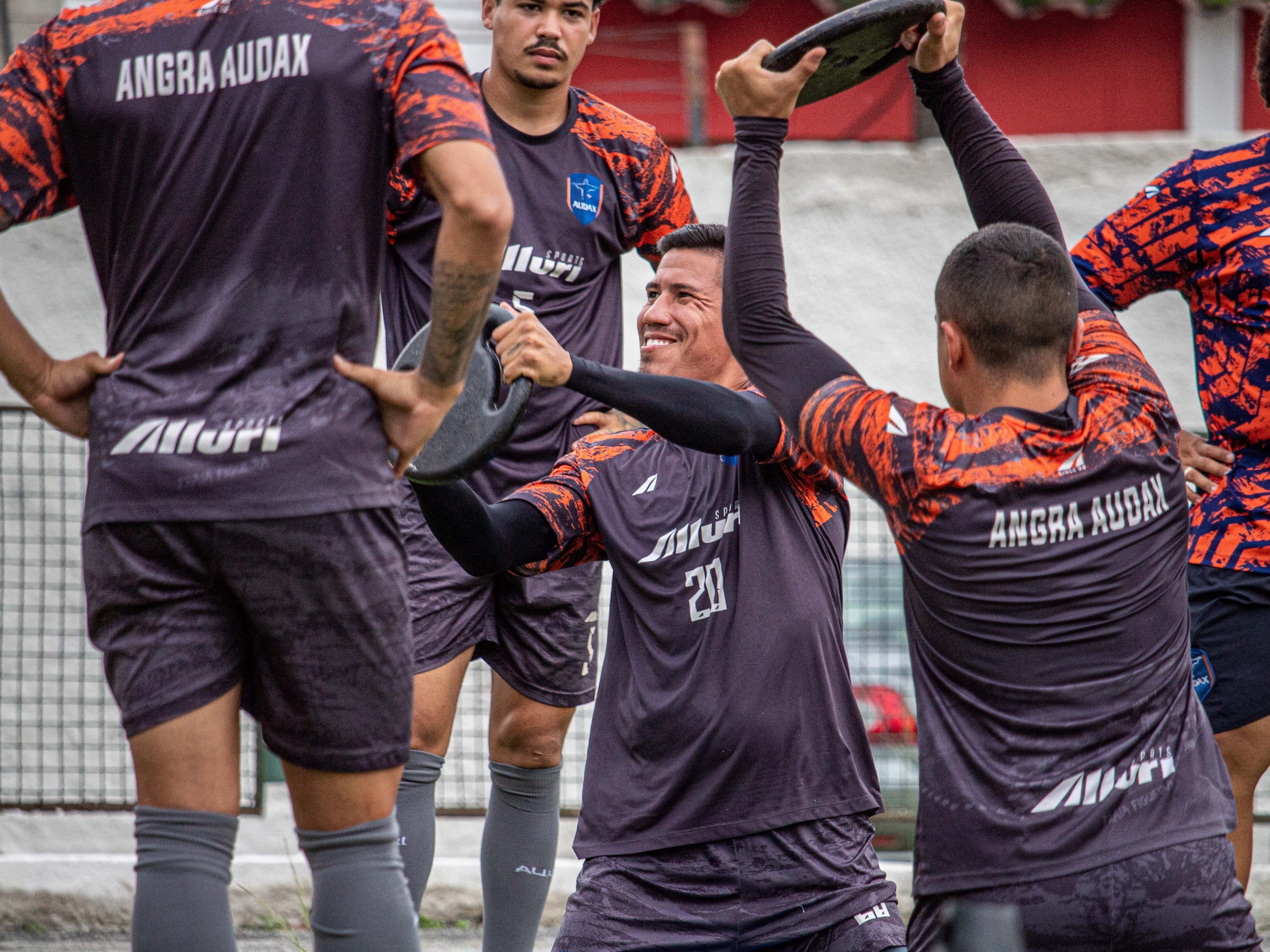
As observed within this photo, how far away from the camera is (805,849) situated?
7.72 feet

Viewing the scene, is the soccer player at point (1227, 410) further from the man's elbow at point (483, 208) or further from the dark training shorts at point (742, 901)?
the man's elbow at point (483, 208)

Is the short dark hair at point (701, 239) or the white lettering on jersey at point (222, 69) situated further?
the short dark hair at point (701, 239)

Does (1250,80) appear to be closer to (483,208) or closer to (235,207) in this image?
(483,208)

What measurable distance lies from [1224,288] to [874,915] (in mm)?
1566

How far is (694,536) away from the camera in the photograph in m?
2.49

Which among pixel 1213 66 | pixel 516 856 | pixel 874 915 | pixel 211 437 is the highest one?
pixel 1213 66

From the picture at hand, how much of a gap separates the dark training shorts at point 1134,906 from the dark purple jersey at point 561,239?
5.48ft

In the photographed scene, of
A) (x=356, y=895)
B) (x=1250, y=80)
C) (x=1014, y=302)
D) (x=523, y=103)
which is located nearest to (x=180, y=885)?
(x=356, y=895)

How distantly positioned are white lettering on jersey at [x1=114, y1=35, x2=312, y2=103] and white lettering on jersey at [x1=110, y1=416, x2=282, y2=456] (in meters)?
0.47

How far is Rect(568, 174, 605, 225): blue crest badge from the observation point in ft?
10.5

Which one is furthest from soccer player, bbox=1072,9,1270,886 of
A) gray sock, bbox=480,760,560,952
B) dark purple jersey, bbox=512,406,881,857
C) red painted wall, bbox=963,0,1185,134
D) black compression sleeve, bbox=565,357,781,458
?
red painted wall, bbox=963,0,1185,134

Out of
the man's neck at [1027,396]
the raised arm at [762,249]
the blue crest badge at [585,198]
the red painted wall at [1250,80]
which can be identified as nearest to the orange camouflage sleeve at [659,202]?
the blue crest badge at [585,198]

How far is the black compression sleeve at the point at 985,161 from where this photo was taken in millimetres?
2213

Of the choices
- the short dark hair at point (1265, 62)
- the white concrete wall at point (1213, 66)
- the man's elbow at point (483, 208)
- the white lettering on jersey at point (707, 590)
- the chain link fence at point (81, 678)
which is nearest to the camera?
the man's elbow at point (483, 208)
